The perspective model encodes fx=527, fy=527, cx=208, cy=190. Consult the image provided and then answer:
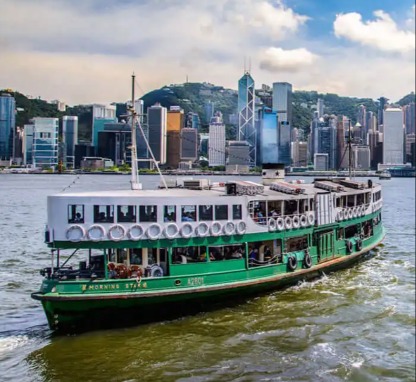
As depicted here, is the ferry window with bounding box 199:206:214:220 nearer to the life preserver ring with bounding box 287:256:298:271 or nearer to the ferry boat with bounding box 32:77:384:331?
the ferry boat with bounding box 32:77:384:331

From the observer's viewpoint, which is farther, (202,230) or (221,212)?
(221,212)

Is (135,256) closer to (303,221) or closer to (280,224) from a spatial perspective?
(280,224)

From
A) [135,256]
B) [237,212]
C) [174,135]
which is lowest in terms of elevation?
[135,256]

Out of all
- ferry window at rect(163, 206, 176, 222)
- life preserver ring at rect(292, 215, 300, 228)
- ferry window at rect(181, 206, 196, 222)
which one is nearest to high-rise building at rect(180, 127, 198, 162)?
ferry window at rect(181, 206, 196, 222)

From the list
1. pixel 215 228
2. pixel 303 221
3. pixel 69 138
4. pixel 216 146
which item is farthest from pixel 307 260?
pixel 69 138

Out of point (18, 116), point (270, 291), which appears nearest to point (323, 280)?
point (270, 291)

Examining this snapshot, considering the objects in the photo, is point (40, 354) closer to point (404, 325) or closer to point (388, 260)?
point (404, 325)
